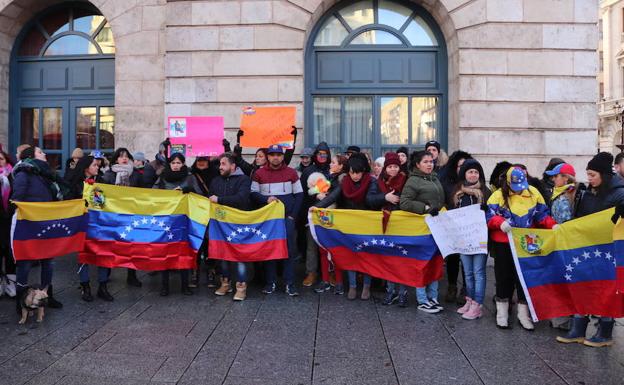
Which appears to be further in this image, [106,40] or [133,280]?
[106,40]

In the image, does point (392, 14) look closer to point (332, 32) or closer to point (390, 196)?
point (332, 32)

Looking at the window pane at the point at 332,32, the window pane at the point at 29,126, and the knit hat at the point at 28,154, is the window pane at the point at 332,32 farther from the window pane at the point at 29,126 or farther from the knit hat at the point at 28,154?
the window pane at the point at 29,126

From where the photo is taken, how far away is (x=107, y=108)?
12359 mm

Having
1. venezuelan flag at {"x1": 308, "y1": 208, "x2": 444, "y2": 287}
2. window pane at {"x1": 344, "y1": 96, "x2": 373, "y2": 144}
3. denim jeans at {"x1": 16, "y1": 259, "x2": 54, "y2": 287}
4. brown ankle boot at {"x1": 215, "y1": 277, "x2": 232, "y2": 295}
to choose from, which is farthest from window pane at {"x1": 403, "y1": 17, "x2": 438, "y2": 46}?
denim jeans at {"x1": 16, "y1": 259, "x2": 54, "y2": 287}

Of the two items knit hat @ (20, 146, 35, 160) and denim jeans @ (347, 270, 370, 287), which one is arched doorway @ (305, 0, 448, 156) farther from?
knit hat @ (20, 146, 35, 160)

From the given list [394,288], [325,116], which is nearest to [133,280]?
[394,288]

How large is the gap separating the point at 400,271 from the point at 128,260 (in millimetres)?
3780

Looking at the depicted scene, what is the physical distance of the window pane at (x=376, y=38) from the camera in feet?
37.7

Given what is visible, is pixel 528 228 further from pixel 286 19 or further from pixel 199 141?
pixel 286 19

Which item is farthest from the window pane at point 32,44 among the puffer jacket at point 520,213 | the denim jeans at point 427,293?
the puffer jacket at point 520,213

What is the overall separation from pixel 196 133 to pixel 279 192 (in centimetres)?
234

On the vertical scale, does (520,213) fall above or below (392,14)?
below

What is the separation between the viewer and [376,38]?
37.8 feet

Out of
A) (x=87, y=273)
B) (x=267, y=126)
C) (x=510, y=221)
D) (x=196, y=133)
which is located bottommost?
(x=87, y=273)
